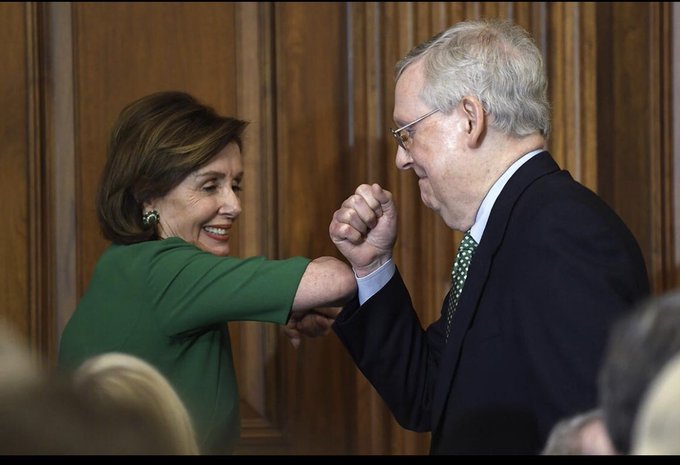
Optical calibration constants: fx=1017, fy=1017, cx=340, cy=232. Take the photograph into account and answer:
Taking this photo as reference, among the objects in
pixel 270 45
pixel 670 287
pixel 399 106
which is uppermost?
pixel 270 45

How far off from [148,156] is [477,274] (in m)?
0.71

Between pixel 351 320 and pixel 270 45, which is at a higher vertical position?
pixel 270 45

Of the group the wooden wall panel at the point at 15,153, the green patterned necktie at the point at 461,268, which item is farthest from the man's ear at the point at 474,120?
the wooden wall panel at the point at 15,153

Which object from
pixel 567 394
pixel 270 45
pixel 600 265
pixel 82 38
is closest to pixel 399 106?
pixel 600 265

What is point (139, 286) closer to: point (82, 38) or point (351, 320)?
point (351, 320)

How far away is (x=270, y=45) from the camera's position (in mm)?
2770

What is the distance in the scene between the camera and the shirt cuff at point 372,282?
1948 mm

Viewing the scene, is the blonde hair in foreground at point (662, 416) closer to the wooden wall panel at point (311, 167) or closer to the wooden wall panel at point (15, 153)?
the wooden wall panel at point (311, 167)

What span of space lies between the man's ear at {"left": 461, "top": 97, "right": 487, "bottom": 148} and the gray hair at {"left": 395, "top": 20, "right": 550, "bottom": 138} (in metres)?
0.01

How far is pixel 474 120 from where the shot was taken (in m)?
1.75

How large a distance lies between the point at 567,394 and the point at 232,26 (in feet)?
5.47

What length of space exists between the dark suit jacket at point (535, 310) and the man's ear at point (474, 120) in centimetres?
9

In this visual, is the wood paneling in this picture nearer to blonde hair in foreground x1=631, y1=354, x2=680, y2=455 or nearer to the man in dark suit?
the man in dark suit

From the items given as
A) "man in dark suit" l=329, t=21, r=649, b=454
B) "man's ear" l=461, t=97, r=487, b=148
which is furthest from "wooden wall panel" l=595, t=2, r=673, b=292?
"man's ear" l=461, t=97, r=487, b=148
